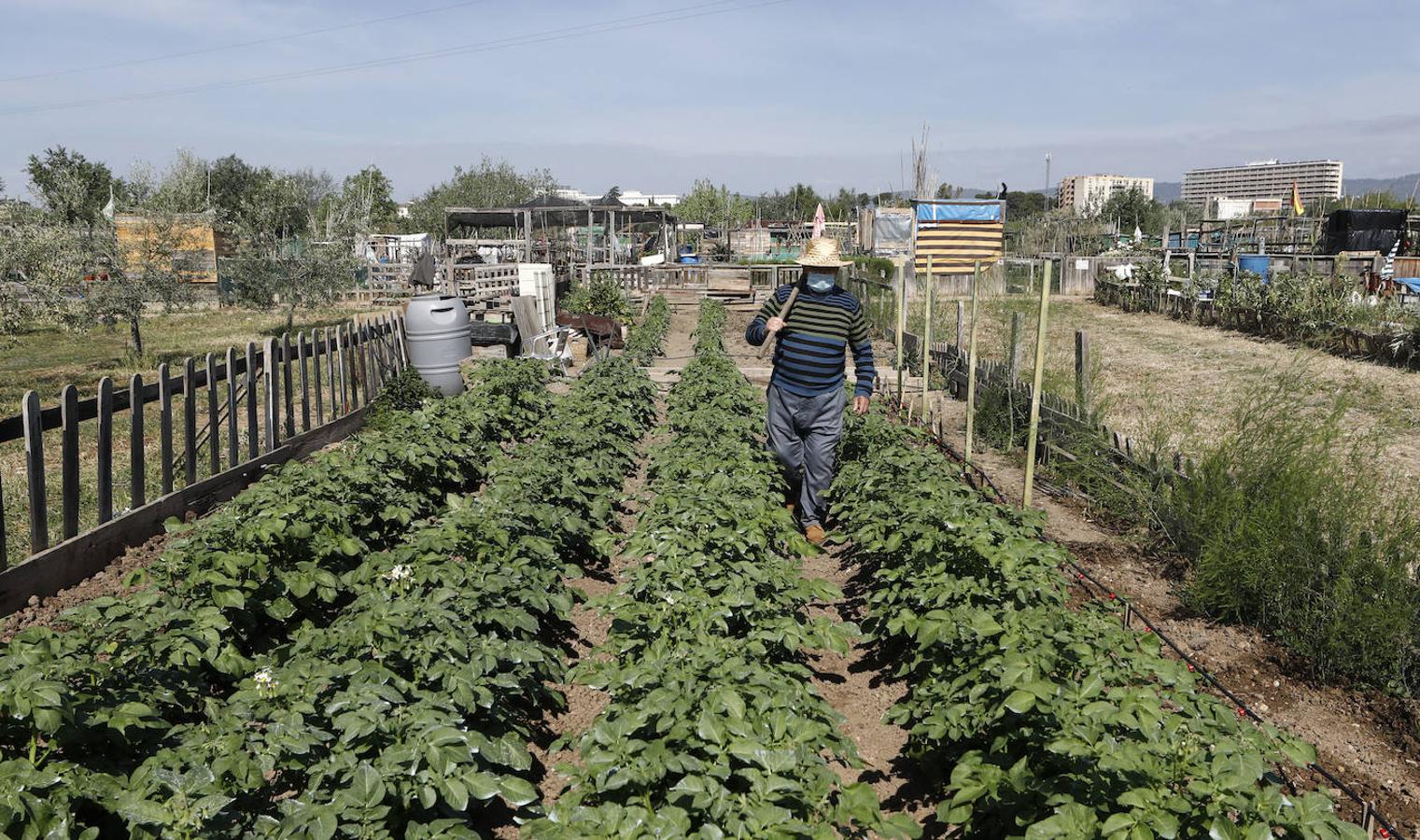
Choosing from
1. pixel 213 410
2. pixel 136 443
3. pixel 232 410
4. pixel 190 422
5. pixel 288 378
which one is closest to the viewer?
pixel 136 443

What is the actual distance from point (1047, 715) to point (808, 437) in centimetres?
368

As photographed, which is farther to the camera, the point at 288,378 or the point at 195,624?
the point at 288,378

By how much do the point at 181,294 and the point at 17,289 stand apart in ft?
15.2

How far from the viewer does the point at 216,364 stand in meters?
7.34

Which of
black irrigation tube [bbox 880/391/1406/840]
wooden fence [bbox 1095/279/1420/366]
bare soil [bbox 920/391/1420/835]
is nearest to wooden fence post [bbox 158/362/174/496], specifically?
black irrigation tube [bbox 880/391/1406/840]

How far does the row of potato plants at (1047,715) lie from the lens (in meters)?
2.31

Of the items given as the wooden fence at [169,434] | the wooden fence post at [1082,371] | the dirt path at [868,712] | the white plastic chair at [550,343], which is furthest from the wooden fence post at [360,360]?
the wooden fence post at [1082,371]

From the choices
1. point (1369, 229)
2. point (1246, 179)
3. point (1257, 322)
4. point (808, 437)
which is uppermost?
point (1246, 179)

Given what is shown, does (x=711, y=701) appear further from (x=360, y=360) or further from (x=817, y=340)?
(x=360, y=360)

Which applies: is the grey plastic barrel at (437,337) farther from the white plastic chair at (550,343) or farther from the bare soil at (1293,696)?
the bare soil at (1293,696)

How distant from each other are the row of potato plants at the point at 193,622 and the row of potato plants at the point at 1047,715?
2342 millimetres

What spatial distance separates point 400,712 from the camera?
8.75ft

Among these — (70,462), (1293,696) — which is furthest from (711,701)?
(70,462)

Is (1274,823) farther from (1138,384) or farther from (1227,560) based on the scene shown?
(1138,384)
